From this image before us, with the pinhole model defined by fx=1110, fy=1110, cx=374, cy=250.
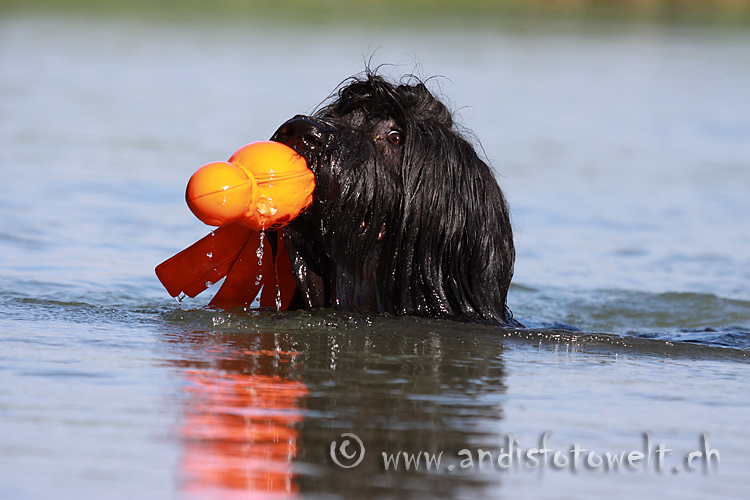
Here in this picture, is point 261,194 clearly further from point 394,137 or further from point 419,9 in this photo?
point 419,9

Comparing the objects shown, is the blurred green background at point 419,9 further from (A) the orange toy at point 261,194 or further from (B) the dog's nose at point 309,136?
(B) the dog's nose at point 309,136

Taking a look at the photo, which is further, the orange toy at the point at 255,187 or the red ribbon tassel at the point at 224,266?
the red ribbon tassel at the point at 224,266

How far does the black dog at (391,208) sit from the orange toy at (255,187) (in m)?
0.07

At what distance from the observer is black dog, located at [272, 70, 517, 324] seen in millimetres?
3871

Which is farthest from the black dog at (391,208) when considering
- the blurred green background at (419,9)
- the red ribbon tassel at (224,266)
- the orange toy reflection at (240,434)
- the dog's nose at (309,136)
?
the blurred green background at (419,9)

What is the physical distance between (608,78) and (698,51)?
685 centimetres

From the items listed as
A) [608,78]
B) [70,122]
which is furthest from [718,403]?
[608,78]

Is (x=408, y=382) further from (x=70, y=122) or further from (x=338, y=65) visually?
(x=338, y=65)

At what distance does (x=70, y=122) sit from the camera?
12.7 metres

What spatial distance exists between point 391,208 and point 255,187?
1.65ft

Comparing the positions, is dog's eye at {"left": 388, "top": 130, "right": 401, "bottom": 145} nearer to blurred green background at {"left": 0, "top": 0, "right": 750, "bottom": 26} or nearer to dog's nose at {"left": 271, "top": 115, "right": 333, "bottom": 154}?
dog's nose at {"left": 271, "top": 115, "right": 333, "bottom": 154}

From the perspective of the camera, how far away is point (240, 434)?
9.36 feet

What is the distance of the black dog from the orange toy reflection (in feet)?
2.06

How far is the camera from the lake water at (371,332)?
2.71 m
